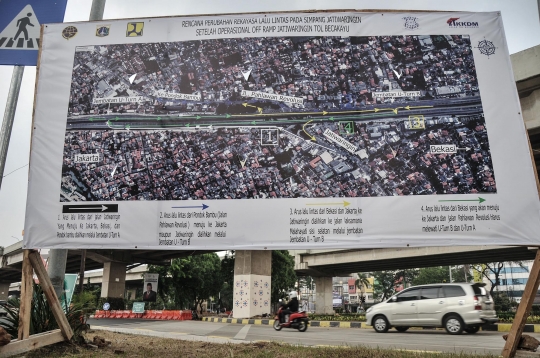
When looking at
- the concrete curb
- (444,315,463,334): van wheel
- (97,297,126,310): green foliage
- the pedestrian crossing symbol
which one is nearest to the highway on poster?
the pedestrian crossing symbol

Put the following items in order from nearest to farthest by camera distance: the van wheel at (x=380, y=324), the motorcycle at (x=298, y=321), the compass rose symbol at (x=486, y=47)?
the compass rose symbol at (x=486, y=47) < the van wheel at (x=380, y=324) < the motorcycle at (x=298, y=321)

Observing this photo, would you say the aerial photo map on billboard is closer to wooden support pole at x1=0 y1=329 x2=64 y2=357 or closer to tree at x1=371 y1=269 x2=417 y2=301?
wooden support pole at x1=0 y1=329 x2=64 y2=357

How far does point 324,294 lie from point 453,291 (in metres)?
36.7

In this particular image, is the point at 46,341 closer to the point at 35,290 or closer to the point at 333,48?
the point at 35,290

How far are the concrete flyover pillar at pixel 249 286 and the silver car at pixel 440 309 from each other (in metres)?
12.0

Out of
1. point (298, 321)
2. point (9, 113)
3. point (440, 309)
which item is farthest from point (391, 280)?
point (9, 113)

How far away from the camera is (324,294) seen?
4747 cm

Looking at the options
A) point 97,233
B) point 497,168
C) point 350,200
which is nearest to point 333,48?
point 350,200

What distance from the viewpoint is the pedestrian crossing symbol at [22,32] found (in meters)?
6.98

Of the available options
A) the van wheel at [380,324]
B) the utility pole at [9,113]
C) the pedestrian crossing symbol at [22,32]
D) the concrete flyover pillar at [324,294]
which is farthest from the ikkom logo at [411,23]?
the concrete flyover pillar at [324,294]

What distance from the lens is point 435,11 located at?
6.00 metres

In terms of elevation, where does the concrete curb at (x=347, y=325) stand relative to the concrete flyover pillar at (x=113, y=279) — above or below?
below

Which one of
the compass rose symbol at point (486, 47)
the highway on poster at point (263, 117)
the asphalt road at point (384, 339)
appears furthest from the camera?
the asphalt road at point (384, 339)

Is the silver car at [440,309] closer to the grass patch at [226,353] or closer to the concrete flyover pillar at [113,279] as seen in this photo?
the grass patch at [226,353]
